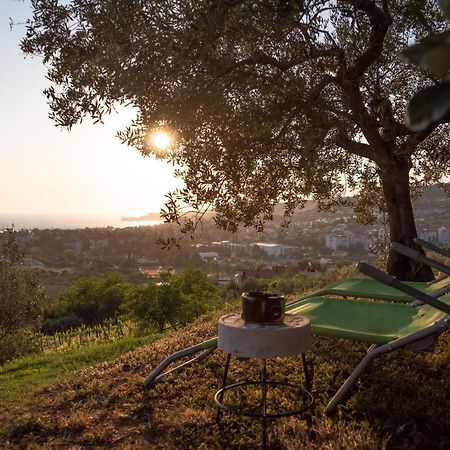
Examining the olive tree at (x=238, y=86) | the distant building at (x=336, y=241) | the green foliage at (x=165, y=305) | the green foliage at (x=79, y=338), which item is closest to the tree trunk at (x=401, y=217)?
the olive tree at (x=238, y=86)

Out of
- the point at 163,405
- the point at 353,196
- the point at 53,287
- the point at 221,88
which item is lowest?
the point at 53,287

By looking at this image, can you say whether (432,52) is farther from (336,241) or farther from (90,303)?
(90,303)

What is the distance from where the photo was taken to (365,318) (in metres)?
4.97

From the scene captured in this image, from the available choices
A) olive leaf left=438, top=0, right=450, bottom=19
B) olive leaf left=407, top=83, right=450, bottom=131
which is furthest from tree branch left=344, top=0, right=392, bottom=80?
olive leaf left=407, top=83, right=450, bottom=131

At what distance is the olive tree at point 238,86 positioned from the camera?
249 inches

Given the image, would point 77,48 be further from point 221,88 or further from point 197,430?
point 197,430

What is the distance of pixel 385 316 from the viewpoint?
500 centimetres

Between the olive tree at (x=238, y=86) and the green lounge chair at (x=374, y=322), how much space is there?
2.21 meters

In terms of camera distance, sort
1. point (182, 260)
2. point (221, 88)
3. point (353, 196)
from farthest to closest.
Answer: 1. point (182, 260)
2. point (353, 196)
3. point (221, 88)

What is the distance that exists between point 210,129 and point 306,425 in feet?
14.9

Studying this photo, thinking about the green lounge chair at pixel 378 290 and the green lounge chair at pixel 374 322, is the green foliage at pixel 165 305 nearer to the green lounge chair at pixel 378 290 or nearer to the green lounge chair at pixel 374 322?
the green lounge chair at pixel 378 290

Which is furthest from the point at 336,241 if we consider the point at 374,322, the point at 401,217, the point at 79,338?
the point at 374,322

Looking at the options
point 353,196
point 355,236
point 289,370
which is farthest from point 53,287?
point 289,370

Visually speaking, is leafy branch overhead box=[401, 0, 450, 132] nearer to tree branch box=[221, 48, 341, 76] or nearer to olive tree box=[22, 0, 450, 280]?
olive tree box=[22, 0, 450, 280]
